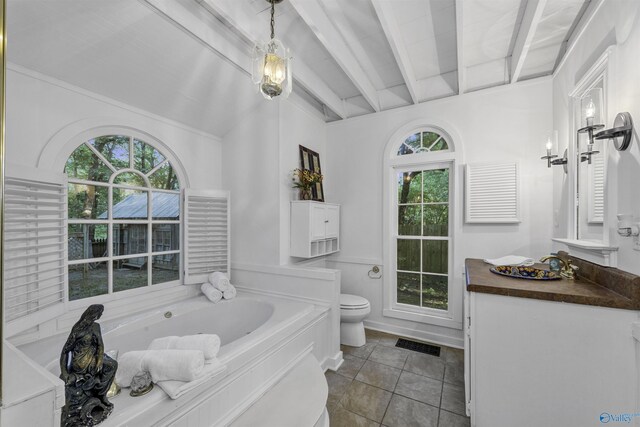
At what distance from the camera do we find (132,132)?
2.22m

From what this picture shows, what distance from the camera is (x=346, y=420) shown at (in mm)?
1716

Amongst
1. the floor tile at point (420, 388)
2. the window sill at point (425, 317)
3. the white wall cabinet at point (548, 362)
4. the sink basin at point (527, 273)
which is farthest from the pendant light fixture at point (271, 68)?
the window sill at point (425, 317)

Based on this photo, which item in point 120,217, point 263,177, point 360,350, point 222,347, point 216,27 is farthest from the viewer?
point 263,177

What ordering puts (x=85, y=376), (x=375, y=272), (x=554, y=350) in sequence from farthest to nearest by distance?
(x=375, y=272)
(x=554, y=350)
(x=85, y=376)

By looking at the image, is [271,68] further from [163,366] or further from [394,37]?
[163,366]

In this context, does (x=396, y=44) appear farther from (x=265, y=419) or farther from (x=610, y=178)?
(x=265, y=419)

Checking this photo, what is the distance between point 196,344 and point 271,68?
1.53m

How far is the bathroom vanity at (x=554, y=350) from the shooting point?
1.20m

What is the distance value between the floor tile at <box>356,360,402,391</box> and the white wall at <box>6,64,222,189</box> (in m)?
2.70

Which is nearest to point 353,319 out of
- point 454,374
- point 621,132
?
point 454,374

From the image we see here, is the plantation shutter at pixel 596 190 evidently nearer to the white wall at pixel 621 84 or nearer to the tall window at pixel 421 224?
the white wall at pixel 621 84

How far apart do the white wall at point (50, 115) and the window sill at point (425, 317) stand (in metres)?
2.91

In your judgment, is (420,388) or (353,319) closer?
(420,388)

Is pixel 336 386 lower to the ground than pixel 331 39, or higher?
lower
